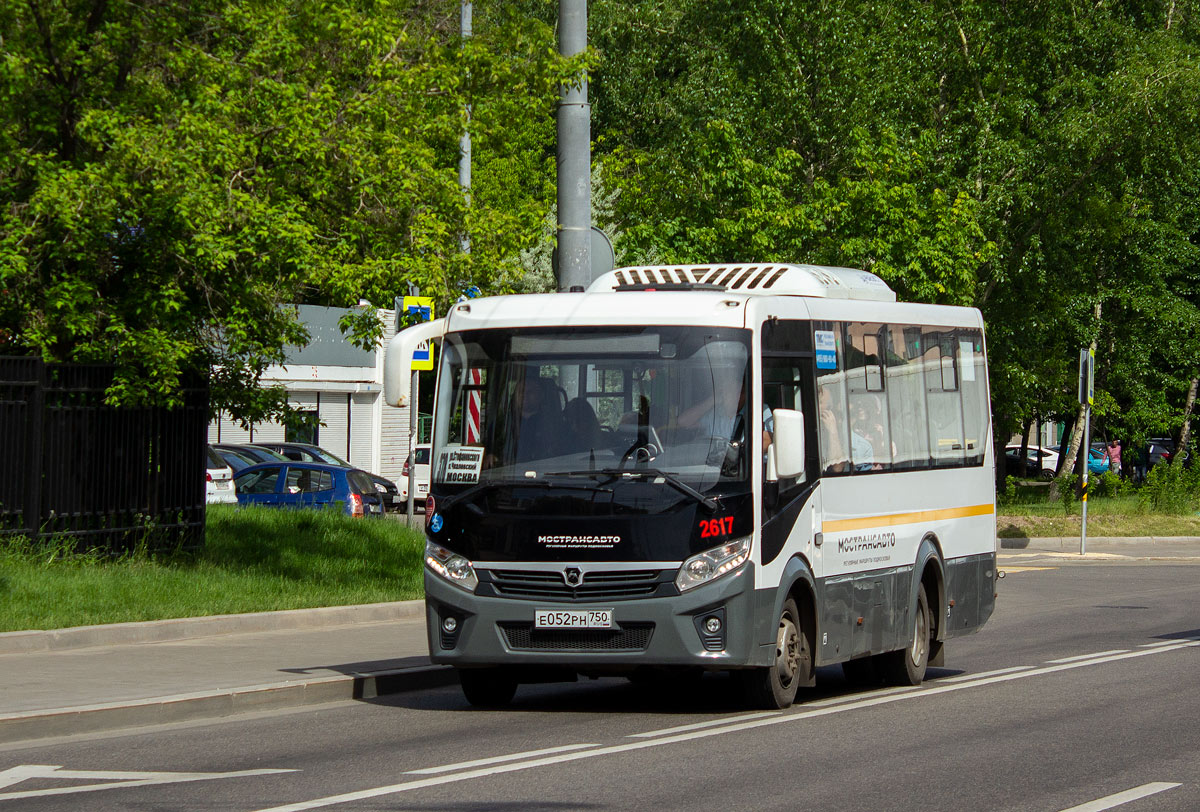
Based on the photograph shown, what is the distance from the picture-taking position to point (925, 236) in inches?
1379

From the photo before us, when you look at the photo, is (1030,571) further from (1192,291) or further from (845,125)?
(1192,291)

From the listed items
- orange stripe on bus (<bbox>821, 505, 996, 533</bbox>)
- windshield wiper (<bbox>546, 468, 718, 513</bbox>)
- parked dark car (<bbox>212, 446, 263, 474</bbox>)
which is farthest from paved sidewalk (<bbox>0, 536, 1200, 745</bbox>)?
parked dark car (<bbox>212, 446, 263, 474</bbox>)

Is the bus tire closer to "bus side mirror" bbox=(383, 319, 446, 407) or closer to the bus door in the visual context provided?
the bus door

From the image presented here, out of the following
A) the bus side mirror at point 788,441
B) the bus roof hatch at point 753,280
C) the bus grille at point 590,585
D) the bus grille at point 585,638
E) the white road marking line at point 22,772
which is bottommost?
the white road marking line at point 22,772

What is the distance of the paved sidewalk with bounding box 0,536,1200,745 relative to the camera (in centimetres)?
1120

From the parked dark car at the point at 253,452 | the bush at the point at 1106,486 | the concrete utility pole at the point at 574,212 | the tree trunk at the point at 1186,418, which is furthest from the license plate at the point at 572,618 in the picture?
the tree trunk at the point at 1186,418

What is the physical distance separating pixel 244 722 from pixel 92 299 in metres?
7.19

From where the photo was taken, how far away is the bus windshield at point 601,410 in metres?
11.5

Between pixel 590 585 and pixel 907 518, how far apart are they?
Result: 3183 millimetres

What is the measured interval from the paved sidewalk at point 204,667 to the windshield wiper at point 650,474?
2528 millimetres

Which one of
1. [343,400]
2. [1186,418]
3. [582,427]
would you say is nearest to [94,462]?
[582,427]

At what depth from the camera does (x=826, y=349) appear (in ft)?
41.3

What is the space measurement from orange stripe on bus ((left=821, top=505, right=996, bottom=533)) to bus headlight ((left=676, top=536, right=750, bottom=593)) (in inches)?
46.0

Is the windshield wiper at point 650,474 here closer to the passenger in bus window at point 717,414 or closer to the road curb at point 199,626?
the passenger in bus window at point 717,414
